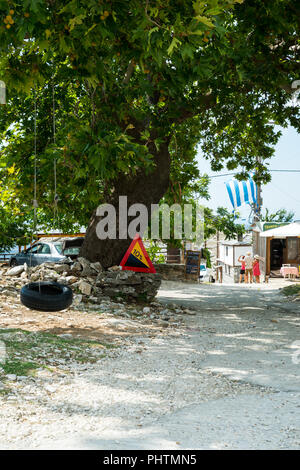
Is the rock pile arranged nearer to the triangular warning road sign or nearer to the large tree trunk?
the triangular warning road sign

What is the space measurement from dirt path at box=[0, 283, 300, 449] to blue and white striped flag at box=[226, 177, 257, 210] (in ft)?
81.2

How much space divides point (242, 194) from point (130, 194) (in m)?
22.5

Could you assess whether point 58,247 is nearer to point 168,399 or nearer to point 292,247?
point 168,399

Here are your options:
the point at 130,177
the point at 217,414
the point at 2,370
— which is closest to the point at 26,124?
the point at 130,177

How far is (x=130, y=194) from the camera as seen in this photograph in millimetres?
11180

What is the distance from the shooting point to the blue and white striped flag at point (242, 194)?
31.6m

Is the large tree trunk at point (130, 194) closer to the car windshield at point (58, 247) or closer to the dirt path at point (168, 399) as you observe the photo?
the dirt path at point (168, 399)

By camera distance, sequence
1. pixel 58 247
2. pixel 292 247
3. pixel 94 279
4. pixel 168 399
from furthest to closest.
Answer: pixel 292 247 < pixel 58 247 < pixel 94 279 < pixel 168 399

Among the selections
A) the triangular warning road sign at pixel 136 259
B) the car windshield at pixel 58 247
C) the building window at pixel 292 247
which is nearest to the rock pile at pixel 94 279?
the triangular warning road sign at pixel 136 259

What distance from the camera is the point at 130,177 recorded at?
1095 cm

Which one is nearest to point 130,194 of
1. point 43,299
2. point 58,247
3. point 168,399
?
point 43,299

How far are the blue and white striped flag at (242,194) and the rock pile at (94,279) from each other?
21.4 m

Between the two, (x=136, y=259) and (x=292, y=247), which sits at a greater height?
(x=292, y=247)

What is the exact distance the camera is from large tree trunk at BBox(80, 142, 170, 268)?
11203mm
